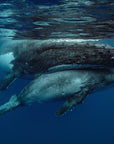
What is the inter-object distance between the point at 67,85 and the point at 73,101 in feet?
3.00

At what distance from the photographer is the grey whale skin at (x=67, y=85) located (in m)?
7.36

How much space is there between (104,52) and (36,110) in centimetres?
1120

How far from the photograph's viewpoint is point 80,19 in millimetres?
10766

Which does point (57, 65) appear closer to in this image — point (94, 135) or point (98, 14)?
point (98, 14)

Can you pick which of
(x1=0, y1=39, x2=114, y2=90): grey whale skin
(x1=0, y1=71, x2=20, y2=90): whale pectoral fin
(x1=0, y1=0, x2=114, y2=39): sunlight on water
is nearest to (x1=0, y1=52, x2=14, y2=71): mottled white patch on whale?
(x1=0, y1=39, x2=114, y2=90): grey whale skin

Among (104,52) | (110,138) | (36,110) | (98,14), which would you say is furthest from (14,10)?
(110,138)

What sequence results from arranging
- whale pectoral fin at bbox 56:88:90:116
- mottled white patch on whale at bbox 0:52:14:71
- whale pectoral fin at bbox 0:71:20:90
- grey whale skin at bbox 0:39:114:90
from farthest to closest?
mottled white patch on whale at bbox 0:52:14:71 → whale pectoral fin at bbox 0:71:20:90 → grey whale skin at bbox 0:39:114:90 → whale pectoral fin at bbox 56:88:90:116

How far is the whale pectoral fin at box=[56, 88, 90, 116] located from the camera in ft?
22.3

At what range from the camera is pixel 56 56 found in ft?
27.6

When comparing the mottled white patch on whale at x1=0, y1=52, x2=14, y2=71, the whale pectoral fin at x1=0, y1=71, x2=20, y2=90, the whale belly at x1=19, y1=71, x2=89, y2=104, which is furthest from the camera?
the mottled white patch on whale at x1=0, y1=52, x2=14, y2=71

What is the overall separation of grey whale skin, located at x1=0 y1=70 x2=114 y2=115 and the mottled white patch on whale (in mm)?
3904

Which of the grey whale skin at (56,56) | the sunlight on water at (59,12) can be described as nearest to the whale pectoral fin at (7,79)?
the grey whale skin at (56,56)

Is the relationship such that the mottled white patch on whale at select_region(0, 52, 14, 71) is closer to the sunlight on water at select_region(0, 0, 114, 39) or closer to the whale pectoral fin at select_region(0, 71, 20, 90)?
the whale pectoral fin at select_region(0, 71, 20, 90)

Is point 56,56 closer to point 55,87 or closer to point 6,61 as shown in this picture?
point 55,87
